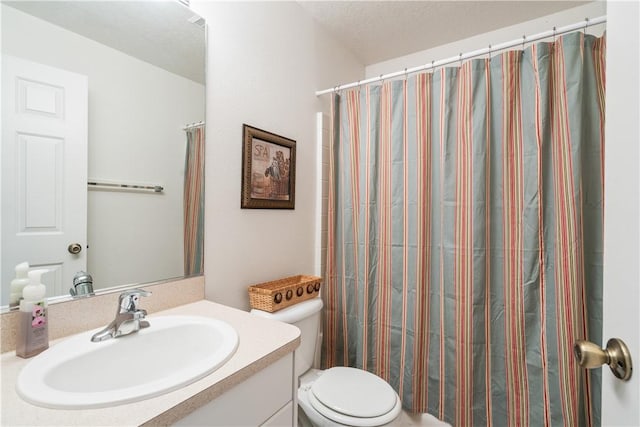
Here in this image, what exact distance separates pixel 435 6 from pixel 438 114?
0.68 metres

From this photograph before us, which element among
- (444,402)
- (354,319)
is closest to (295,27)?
(354,319)

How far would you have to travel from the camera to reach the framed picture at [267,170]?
4.64 feet

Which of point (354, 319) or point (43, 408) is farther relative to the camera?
point (354, 319)

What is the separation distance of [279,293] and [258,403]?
0.62 m

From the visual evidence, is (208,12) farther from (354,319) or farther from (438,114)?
(354,319)

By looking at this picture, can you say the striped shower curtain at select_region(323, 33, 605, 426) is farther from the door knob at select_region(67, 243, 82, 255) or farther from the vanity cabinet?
the door knob at select_region(67, 243, 82, 255)

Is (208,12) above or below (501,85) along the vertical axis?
above

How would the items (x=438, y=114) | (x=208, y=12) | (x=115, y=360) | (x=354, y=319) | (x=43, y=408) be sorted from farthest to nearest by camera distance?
(x=354, y=319) < (x=438, y=114) < (x=208, y=12) < (x=115, y=360) < (x=43, y=408)

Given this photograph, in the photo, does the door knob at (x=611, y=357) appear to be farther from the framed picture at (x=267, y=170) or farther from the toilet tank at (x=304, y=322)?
the framed picture at (x=267, y=170)

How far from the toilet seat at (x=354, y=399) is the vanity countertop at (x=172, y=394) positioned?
496 mm

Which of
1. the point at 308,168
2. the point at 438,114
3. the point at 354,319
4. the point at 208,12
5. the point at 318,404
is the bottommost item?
the point at 318,404

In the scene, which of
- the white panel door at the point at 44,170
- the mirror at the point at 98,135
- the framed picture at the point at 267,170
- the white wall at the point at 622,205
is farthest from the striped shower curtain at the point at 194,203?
the white wall at the point at 622,205

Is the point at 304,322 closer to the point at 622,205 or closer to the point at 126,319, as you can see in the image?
the point at 126,319

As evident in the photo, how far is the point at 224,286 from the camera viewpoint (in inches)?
52.3
